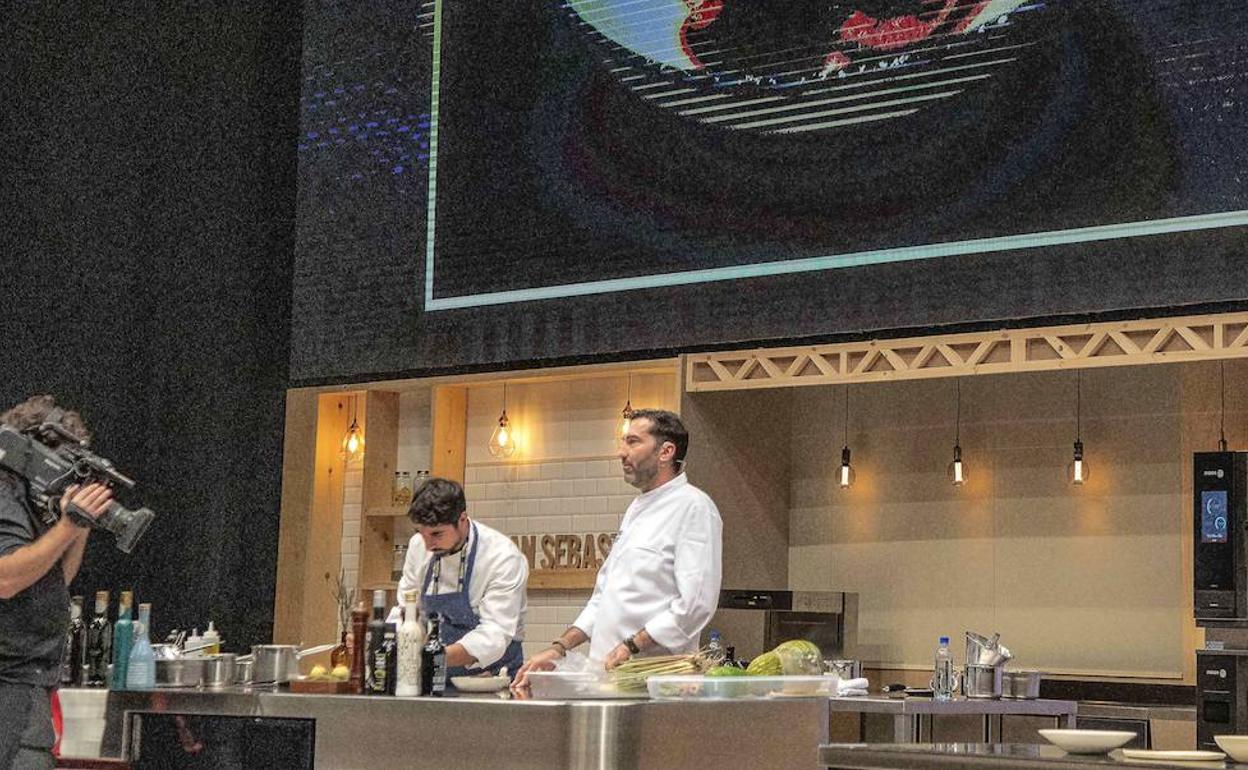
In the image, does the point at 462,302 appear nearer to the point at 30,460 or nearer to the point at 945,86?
the point at 945,86

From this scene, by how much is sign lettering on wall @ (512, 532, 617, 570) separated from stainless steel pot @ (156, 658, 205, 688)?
3.38m

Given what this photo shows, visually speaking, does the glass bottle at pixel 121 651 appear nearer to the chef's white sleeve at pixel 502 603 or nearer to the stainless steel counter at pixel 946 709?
the chef's white sleeve at pixel 502 603

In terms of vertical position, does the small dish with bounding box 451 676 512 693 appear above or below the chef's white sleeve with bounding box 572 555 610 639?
below

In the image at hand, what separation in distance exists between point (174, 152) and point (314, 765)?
Result: 463cm

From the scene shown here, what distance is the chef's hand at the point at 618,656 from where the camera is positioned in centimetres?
449

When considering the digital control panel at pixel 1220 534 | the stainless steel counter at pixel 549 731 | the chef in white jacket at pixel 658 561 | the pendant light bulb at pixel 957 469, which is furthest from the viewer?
the pendant light bulb at pixel 957 469

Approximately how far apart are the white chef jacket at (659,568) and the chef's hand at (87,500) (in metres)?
1.61

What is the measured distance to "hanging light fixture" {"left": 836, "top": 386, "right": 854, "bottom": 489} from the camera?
25.5ft

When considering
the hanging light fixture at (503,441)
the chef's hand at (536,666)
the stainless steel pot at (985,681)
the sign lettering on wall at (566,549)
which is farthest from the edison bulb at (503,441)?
the chef's hand at (536,666)

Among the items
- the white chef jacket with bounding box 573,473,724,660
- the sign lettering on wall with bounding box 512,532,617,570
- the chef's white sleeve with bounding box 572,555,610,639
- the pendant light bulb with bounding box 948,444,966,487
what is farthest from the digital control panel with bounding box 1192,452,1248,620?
the sign lettering on wall with bounding box 512,532,617,570

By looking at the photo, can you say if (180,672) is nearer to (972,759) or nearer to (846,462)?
(972,759)

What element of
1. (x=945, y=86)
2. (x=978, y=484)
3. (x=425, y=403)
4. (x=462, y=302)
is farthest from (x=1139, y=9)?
(x=425, y=403)

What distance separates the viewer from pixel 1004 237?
6.58m

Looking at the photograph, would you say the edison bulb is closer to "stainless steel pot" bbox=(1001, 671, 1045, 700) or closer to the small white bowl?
"stainless steel pot" bbox=(1001, 671, 1045, 700)
